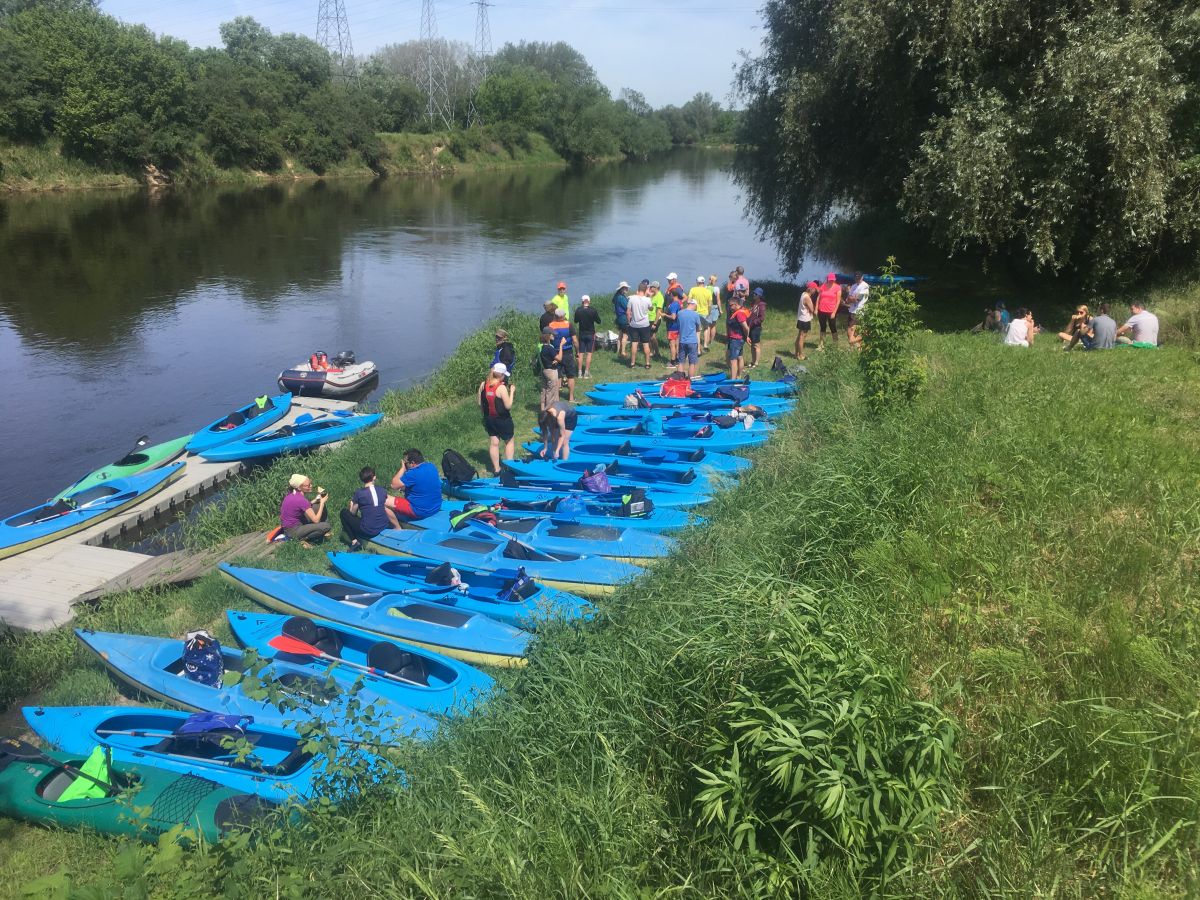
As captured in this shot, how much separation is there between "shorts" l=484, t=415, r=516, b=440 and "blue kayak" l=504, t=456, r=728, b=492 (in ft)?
1.35

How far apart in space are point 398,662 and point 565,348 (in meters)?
7.22

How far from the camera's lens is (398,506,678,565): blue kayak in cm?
811

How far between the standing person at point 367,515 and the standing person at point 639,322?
7.38 meters

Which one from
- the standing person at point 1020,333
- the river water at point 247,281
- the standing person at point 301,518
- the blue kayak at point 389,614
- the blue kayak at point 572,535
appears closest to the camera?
the blue kayak at point 389,614

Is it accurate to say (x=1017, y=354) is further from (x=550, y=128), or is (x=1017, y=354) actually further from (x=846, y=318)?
(x=550, y=128)

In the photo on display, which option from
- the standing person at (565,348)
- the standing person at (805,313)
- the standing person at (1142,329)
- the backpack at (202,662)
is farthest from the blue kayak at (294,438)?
the standing person at (1142,329)

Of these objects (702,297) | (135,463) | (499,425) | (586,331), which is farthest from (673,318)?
(135,463)

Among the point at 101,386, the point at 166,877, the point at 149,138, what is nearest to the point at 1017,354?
the point at 166,877

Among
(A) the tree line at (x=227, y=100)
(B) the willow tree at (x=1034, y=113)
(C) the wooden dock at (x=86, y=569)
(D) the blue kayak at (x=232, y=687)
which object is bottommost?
(C) the wooden dock at (x=86, y=569)

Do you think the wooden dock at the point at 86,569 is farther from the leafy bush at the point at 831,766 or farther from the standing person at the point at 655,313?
the standing person at the point at 655,313

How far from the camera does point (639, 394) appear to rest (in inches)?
515

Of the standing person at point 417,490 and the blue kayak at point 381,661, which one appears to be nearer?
the blue kayak at point 381,661

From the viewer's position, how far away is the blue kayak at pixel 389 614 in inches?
271

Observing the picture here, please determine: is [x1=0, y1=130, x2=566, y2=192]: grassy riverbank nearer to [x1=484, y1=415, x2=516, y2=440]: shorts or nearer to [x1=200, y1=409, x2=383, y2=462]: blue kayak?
[x1=200, y1=409, x2=383, y2=462]: blue kayak
